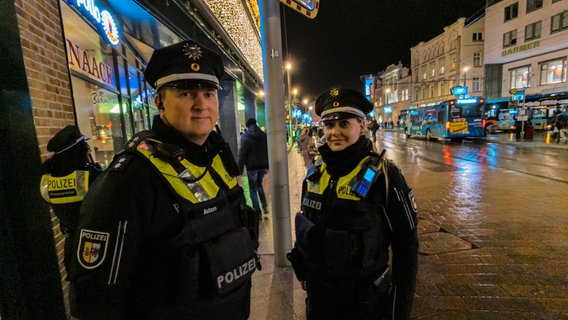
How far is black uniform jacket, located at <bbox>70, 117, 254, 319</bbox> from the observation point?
115 cm

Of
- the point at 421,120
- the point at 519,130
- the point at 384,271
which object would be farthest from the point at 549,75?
the point at 384,271

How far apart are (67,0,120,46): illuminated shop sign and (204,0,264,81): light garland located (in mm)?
2524

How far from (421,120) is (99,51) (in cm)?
2711

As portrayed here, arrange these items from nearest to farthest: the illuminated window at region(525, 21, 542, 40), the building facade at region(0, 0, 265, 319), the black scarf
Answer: the black scarf → the building facade at region(0, 0, 265, 319) → the illuminated window at region(525, 21, 542, 40)

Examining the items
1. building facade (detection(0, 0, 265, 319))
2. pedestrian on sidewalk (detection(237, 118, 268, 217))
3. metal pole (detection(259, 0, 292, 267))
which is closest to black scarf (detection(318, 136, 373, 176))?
metal pole (detection(259, 0, 292, 267))

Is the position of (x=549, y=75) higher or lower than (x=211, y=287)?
higher

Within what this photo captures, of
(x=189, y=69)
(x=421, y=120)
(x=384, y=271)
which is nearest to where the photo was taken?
(x=189, y=69)

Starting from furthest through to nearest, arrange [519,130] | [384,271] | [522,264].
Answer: [519,130] < [522,264] < [384,271]

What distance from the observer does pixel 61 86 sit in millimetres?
3240

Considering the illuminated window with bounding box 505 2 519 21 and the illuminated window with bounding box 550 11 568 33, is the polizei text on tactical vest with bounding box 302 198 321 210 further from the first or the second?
the illuminated window with bounding box 505 2 519 21

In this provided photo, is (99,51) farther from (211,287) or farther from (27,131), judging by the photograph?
(211,287)

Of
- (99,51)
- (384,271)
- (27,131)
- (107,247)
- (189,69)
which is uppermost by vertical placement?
(99,51)

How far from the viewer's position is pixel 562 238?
15.0 ft

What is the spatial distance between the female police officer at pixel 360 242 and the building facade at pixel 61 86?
2555 millimetres
